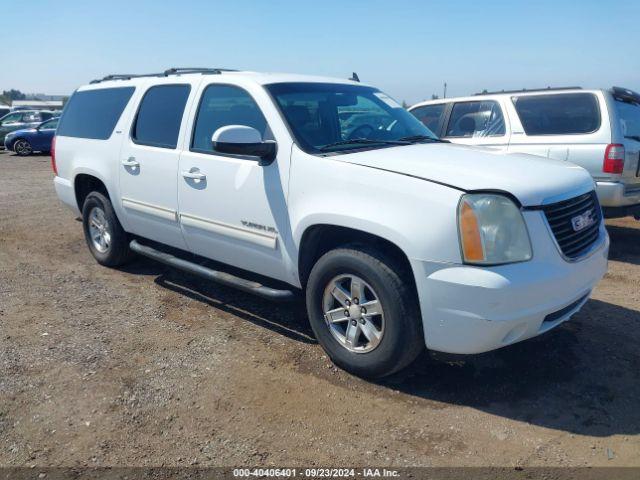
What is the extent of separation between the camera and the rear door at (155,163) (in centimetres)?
466

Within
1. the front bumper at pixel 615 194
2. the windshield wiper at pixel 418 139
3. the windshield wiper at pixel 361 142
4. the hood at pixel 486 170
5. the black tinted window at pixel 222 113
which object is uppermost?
the black tinted window at pixel 222 113

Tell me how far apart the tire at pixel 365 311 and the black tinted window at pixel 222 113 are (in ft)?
3.97

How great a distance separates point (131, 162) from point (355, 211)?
2.60 metres

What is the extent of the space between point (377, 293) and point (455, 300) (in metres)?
0.50

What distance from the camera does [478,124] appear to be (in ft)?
25.4

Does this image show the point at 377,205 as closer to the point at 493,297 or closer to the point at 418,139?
the point at 493,297

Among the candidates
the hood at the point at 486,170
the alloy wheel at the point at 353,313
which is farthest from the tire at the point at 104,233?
the hood at the point at 486,170

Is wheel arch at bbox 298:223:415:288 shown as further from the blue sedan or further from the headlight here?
the blue sedan

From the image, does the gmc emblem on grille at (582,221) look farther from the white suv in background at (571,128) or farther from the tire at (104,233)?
the tire at (104,233)

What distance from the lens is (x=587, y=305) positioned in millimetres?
4824

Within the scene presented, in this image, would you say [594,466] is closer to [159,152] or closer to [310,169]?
[310,169]

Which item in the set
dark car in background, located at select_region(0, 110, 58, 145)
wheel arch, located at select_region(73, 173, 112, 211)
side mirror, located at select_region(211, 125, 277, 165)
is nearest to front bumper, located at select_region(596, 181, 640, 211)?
side mirror, located at select_region(211, 125, 277, 165)

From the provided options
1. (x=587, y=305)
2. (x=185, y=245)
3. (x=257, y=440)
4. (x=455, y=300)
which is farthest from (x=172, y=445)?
(x=587, y=305)

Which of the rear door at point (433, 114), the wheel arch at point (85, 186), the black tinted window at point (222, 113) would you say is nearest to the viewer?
the black tinted window at point (222, 113)
